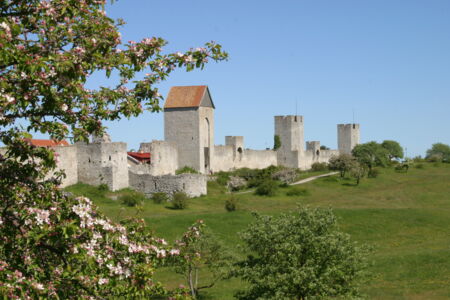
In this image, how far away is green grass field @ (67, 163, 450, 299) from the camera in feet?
94.8

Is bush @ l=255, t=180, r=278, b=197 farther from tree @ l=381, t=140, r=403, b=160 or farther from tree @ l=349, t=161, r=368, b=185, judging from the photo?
tree @ l=381, t=140, r=403, b=160

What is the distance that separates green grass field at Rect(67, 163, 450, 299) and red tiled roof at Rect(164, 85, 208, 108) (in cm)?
798

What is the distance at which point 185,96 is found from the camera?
58.9m

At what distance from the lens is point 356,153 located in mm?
82125

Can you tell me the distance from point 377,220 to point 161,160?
64.1 ft

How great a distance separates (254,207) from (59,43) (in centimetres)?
3836

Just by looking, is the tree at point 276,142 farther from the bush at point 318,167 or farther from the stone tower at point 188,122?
the stone tower at point 188,122

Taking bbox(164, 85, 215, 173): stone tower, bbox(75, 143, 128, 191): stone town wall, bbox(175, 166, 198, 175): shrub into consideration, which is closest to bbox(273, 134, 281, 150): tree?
bbox(164, 85, 215, 173): stone tower

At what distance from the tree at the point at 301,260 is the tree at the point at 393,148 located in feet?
238

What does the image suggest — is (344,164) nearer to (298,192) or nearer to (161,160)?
(298,192)

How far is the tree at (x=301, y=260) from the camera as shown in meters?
19.8

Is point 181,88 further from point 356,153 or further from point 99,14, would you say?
point 99,14

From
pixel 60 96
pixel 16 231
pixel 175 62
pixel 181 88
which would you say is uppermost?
pixel 181 88

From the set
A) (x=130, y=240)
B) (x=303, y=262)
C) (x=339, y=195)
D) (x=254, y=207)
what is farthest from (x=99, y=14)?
(x=339, y=195)
